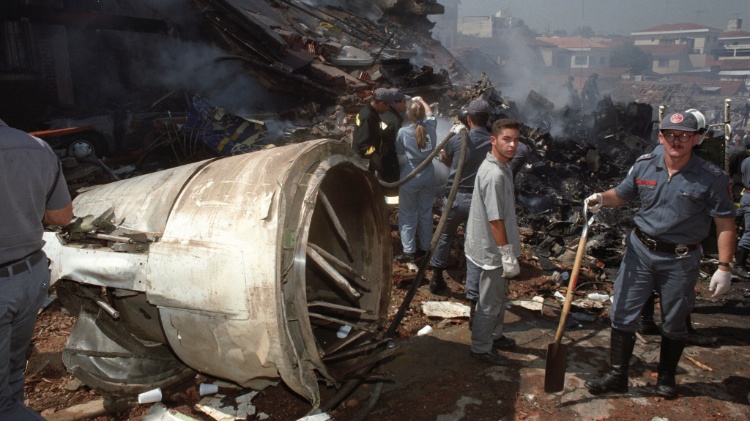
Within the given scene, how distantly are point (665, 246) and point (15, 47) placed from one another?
1252cm

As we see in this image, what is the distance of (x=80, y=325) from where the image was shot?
332cm

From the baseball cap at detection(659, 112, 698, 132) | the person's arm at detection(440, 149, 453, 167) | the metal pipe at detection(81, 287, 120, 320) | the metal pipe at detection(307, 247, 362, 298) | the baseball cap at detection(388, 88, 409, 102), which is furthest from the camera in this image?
the baseball cap at detection(388, 88, 409, 102)

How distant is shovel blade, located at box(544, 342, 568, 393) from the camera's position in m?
3.62

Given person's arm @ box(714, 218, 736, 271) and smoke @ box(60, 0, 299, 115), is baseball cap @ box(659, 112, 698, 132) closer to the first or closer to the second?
person's arm @ box(714, 218, 736, 271)

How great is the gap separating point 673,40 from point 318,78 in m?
66.5

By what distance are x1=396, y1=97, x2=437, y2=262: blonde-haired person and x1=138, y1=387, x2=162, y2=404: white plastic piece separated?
3.20m

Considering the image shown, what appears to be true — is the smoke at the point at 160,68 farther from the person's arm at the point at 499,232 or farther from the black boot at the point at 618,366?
the black boot at the point at 618,366

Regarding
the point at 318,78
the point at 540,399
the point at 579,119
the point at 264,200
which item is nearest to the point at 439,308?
the point at 540,399

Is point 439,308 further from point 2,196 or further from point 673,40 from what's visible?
point 673,40

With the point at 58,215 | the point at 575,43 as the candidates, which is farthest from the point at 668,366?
the point at 575,43

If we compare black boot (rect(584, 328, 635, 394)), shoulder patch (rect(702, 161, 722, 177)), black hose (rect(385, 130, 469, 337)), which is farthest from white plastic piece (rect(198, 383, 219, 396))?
shoulder patch (rect(702, 161, 722, 177))

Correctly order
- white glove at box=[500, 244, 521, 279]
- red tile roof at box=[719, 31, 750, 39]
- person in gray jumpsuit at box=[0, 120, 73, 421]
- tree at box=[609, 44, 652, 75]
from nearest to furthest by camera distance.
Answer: person in gray jumpsuit at box=[0, 120, 73, 421], white glove at box=[500, 244, 521, 279], tree at box=[609, 44, 652, 75], red tile roof at box=[719, 31, 750, 39]

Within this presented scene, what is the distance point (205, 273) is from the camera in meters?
2.78

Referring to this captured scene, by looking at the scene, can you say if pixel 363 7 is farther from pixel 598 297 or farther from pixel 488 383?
pixel 488 383
